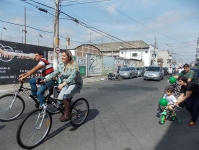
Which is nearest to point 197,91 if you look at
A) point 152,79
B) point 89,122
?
point 89,122

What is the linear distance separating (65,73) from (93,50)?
36941mm

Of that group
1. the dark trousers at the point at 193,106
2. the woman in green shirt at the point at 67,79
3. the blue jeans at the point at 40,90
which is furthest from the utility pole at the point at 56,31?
A: the dark trousers at the point at 193,106

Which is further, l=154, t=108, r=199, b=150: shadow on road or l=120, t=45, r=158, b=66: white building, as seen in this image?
l=120, t=45, r=158, b=66: white building

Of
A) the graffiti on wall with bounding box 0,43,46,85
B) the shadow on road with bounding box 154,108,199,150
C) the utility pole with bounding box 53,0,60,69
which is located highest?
the utility pole with bounding box 53,0,60,69

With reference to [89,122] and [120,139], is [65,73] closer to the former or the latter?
[89,122]

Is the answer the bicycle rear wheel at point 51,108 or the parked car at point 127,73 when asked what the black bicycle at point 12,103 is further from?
the parked car at point 127,73

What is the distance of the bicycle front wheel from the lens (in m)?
2.85

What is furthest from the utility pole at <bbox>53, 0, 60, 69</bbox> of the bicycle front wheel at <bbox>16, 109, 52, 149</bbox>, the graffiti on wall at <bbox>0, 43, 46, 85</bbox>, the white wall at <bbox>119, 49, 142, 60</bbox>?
the white wall at <bbox>119, 49, 142, 60</bbox>

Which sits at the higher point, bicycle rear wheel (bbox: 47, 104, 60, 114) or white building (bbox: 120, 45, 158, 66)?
white building (bbox: 120, 45, 158, 66)

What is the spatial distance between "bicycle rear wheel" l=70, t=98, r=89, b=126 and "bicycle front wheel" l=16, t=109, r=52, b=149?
69cm

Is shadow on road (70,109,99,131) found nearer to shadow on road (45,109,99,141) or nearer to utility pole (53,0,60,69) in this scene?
shadow on road (45,109,99,141)

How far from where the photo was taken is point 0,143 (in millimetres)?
3059

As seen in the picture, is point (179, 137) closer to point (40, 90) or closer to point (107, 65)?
point (40, 90)

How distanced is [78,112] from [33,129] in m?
1.21
